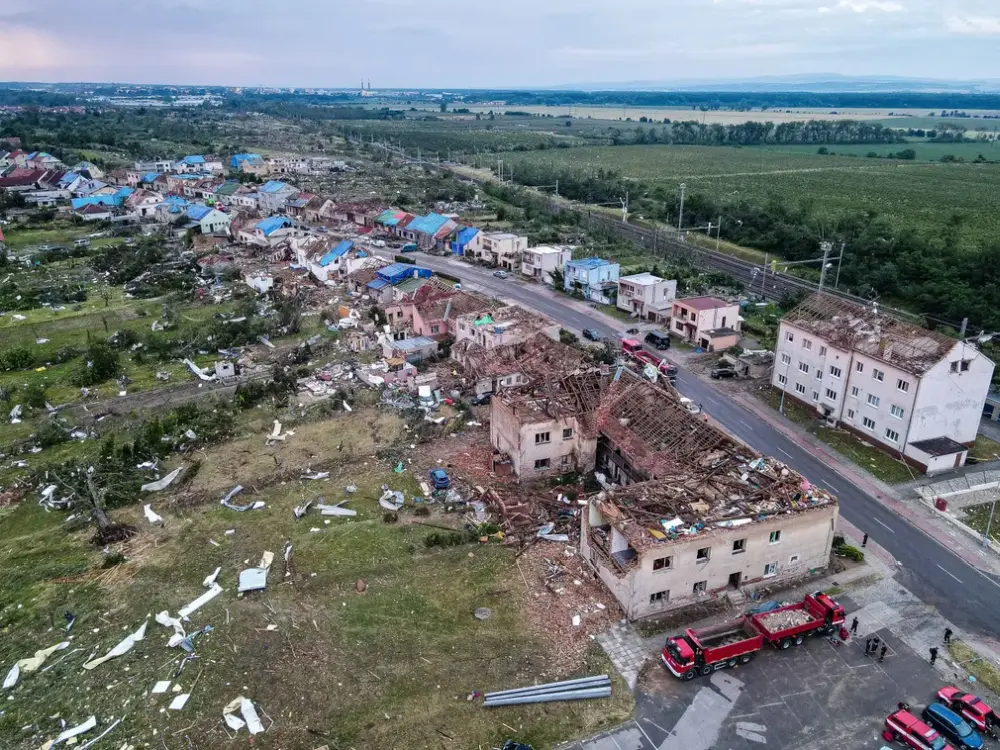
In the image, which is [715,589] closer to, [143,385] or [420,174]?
[143,385]

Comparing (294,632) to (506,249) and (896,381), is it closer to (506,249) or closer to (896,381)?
(896,381)

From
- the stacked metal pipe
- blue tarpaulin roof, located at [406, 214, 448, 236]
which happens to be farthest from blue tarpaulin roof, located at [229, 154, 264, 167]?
the stacked metal pipe

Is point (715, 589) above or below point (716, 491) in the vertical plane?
below

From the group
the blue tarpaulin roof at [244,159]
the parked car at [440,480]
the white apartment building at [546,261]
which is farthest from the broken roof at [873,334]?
the blue tarpaulin roof at [244,159]

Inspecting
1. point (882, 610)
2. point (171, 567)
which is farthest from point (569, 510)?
point (171, 567)

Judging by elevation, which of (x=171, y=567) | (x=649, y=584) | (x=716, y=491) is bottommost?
(x=171, y=567)

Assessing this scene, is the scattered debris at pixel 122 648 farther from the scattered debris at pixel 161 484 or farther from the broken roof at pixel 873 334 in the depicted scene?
the broken roof at pixel 873 334

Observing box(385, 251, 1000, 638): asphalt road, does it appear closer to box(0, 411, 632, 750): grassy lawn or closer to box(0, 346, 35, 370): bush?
box(0, 411, 632, 750): grassy lawn
